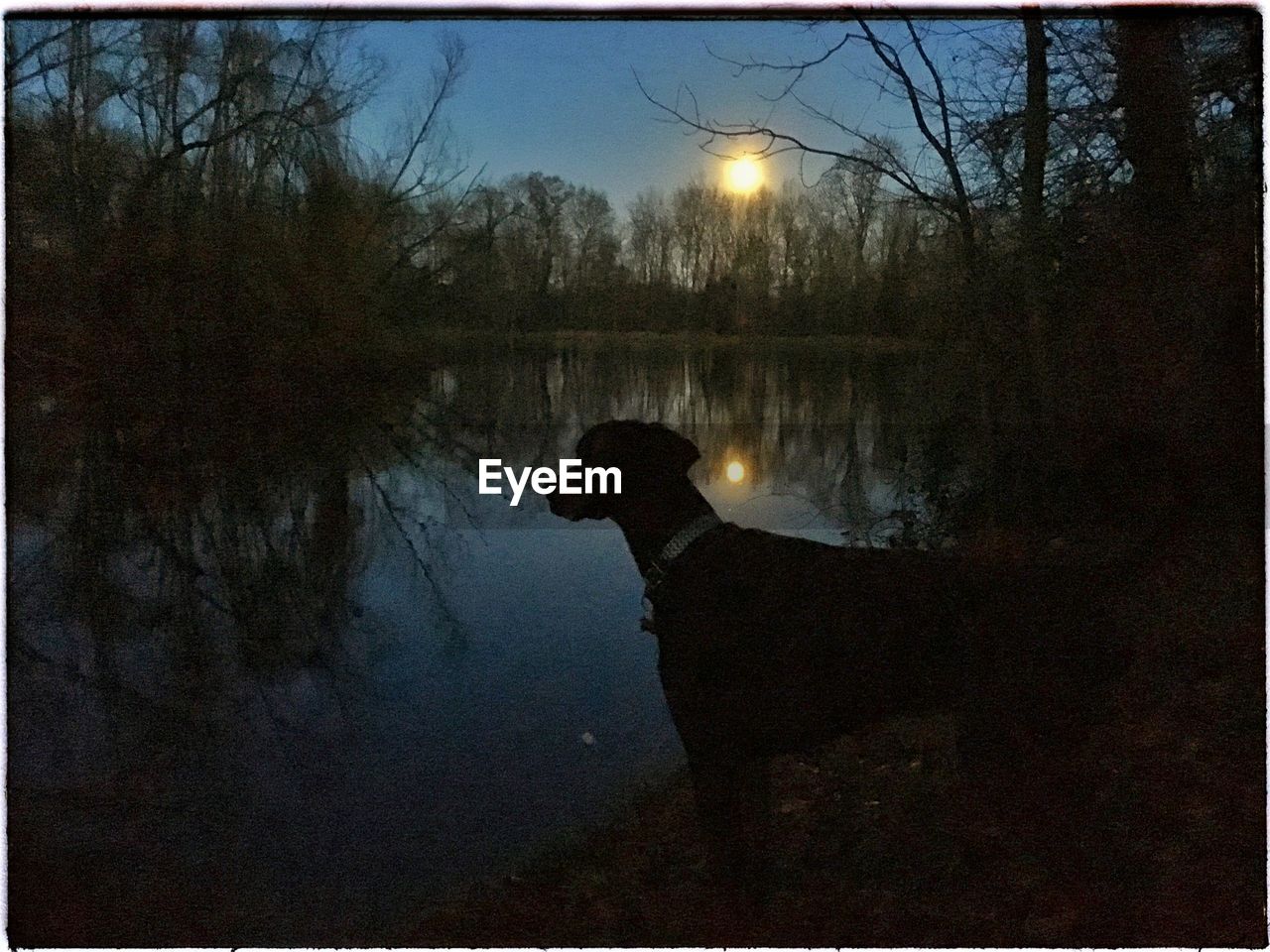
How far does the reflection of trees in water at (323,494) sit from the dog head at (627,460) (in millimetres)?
42

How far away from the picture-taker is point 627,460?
7.18ft

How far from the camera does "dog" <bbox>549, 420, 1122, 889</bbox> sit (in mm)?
2104

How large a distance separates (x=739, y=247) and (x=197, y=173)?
134cm

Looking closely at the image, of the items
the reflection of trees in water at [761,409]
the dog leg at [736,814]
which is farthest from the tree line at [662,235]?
the dog leg at [736,814]

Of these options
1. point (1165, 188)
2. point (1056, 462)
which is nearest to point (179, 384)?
point (1056, 462)

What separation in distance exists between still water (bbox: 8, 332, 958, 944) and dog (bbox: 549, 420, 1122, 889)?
0.22 ft

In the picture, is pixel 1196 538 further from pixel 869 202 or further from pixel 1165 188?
pixel 869 202

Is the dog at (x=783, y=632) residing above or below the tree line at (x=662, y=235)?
below

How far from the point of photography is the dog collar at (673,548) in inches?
85.5

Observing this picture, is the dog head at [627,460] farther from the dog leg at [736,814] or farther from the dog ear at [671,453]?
the dog leg at [736,814]

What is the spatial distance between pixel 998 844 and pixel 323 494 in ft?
6.16

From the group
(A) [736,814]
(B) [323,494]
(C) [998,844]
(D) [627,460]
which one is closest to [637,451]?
(D) [627,460]

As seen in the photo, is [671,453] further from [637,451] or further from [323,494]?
[323,494]

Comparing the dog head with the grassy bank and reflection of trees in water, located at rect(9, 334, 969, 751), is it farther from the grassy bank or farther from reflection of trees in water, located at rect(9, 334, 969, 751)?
the grassy bank
